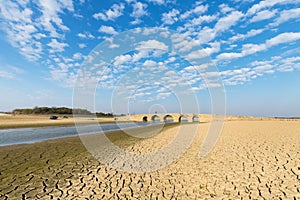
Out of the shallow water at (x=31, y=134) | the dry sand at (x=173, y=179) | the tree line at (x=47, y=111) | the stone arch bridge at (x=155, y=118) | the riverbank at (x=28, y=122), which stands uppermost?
the tree line at (x=47, y=111)

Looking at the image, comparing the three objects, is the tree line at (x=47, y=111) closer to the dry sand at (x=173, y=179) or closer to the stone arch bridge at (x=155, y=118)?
the stone arch bridge at (x=155, y=118)

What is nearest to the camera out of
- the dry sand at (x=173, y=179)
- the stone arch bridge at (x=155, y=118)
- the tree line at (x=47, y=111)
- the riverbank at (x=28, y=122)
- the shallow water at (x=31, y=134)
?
the dry sand at (x=173, y=179)

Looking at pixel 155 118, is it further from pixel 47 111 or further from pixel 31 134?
pixel 47 111

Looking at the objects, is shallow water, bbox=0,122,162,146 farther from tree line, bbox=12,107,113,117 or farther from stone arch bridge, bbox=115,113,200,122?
tree line, bbox=12,107,113,117

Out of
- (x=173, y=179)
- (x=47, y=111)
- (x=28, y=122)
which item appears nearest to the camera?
(x=173, y=179)

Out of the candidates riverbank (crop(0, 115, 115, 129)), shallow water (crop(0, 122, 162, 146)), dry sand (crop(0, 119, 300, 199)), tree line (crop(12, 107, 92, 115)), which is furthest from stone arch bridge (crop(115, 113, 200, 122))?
dry sand (crop(0, 119, 300, 199))

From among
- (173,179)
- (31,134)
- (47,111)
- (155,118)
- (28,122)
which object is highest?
(47,111)

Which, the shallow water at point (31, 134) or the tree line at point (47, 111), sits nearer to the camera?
the shallow water at point (31, 134)

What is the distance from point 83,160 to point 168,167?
18.3 ft

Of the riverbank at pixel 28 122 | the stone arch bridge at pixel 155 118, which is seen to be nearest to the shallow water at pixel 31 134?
the riverbank at pixel 28 122

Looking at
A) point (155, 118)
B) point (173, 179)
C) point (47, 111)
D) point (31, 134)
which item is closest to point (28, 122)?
point (31, 134)

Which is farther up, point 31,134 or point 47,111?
point 47,111

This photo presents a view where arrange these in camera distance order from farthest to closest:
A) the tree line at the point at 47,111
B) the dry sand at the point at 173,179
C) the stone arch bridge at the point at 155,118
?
the tree line at the point at 47,111, the stone arch bridge at the point at 155,118, the dry sand at the point at 173,179

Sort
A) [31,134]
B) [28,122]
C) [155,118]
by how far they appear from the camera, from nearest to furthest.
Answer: [31,134] → [28,122] → [155,118]
